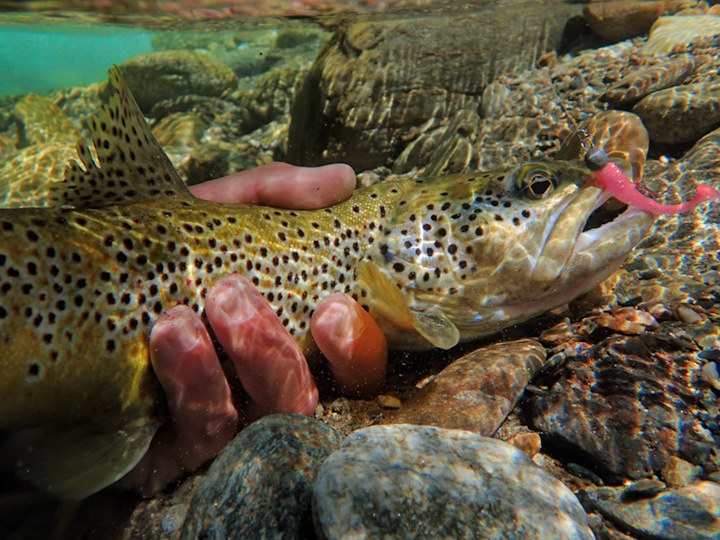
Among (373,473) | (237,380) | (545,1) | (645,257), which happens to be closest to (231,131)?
(545,1)

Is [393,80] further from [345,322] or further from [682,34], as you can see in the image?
[345,322]

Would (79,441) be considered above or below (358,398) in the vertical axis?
above

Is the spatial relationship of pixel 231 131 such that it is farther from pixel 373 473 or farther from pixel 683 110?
pixel 373 473

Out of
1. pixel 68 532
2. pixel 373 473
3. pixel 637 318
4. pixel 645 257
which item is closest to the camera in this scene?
pixel 373 473

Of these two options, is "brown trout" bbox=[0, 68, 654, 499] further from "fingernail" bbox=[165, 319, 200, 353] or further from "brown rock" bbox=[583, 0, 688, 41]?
"brown rock" bbox=[583, 0, 688, 41]

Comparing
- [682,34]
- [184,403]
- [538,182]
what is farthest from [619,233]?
[682,34]

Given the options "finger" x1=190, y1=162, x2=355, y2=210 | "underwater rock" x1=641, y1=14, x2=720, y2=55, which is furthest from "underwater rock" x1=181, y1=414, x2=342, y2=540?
"underwater rock" x1=641, y1=14, x2=720, y2=55
